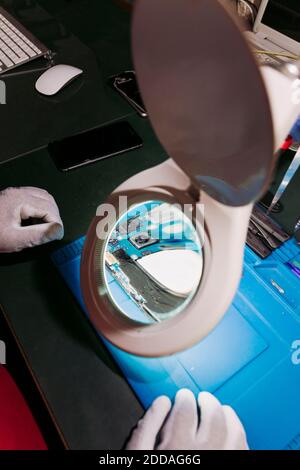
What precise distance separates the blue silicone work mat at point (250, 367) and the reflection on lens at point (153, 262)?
0.09 meters

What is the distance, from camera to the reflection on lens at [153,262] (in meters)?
0.48

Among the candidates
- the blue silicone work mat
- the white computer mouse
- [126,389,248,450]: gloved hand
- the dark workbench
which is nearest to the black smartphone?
the dark workbench

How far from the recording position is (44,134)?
828 millimetres

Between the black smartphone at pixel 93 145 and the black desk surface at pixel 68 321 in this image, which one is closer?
the black desk surface at pixel 68 321

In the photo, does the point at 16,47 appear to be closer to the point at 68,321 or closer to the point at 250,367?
the point at 68,321

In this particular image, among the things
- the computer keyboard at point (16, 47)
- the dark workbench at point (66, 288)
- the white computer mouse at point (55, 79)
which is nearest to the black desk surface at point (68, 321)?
the dark workbench at point (66, 288)

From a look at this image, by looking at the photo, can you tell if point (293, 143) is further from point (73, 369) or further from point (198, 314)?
point (73, 369)

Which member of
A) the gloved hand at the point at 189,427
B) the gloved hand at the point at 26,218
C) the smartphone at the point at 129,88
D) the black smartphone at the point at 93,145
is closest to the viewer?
the gloved hand at the point at 189,427

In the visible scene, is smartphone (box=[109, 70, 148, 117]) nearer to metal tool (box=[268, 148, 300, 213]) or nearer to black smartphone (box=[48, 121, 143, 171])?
black smartphone (box=[48, 121, 143, 171])

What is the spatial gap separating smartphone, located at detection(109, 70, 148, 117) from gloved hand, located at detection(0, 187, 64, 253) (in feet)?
1.13

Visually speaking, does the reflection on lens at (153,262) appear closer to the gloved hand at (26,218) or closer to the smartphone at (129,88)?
the gloved hand at (26,218)

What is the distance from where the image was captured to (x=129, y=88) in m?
0.93

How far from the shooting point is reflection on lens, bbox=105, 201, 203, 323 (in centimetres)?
48
